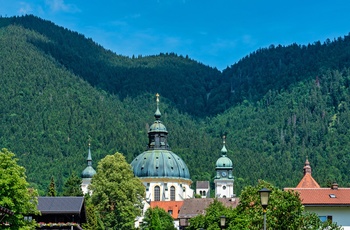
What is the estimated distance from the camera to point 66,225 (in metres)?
91.4

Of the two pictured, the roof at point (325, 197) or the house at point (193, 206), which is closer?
the roof at point (325, 197)

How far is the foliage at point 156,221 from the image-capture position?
13925 cm

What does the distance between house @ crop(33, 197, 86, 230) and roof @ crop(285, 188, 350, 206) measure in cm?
2341

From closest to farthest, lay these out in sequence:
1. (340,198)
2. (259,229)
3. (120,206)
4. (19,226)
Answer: (19,226) < (259,229) < (340,198) < (120,206)

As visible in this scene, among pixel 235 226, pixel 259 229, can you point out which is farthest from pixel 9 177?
pixel 235 226

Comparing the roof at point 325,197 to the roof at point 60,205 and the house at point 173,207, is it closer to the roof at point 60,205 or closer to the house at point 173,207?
the roof at point 60,205

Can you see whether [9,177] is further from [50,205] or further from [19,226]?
[50,205]

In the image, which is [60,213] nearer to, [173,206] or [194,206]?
[194,206]

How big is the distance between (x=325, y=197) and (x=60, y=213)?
2731 centimetres

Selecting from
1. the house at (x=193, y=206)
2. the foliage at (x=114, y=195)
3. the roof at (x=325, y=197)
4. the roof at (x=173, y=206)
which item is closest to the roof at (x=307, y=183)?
the house at (x=193, y=206)

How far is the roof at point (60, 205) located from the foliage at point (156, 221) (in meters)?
43.8

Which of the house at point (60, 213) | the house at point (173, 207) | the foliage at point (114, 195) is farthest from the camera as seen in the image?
the house at point (173, 207)

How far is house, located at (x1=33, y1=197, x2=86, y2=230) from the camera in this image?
3595 inches

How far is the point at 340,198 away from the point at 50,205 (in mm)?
30123
